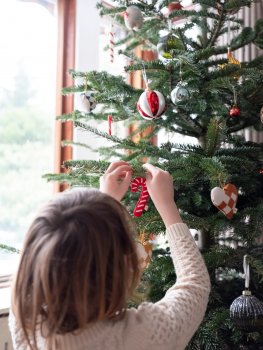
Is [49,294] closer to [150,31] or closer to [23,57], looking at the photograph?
[150,31]

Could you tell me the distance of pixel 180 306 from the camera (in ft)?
2.40

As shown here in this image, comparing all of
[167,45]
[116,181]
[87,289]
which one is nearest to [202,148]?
[167,45]

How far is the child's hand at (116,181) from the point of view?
898 mm

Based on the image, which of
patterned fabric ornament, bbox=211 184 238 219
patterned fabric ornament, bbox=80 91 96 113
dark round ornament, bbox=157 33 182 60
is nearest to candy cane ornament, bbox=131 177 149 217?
patterned fabric ornament, bbox=211 184 238 219

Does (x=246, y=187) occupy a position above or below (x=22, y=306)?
above

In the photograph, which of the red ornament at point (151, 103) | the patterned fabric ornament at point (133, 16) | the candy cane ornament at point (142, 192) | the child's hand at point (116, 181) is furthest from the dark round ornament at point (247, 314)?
the patterned fabric ornament at point (133, 16)

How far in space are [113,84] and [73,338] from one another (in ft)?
2.92

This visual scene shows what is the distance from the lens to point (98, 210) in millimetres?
688

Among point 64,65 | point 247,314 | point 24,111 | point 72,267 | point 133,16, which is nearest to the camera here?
point 72,267

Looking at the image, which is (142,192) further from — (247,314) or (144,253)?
(247,314)

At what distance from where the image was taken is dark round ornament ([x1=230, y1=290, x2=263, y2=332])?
1.10 meters

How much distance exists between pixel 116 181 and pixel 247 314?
1.68ft

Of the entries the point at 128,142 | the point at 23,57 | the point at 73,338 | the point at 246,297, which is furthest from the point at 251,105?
the point at 23,57

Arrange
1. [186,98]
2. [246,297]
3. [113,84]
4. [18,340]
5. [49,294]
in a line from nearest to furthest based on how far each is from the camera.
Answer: [49,294], [18,340], [246,297], [186,98], [113,84]
